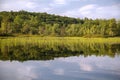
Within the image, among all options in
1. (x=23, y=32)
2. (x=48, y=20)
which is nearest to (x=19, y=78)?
(x=23, y=32)

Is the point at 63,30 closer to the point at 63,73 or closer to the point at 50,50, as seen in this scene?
the point at 50,50

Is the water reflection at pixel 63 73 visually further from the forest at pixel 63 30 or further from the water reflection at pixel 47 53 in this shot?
the forest at pixel 63 30

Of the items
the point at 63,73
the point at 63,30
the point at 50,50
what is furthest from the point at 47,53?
the point at 63,30

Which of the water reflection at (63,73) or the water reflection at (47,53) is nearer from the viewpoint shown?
the water reflection at (63,73)

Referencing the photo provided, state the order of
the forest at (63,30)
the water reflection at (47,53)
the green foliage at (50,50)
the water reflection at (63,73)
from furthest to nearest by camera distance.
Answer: the forest at (63,30) < the green foliage at (50,50) < the water reflection at (47,53) < the water reflection at (63,73)

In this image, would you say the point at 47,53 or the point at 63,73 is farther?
the point at 47,53

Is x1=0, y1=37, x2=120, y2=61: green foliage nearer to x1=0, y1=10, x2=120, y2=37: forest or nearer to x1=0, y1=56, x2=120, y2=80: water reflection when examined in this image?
x1=0, y1=56, x2=120, y2=80: water reflection

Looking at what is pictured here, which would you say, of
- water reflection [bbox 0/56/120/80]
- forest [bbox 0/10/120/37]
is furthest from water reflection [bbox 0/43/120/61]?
forest [bbox 0/10/120/37]

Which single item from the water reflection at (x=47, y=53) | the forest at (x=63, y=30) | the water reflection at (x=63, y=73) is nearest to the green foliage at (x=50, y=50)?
the water reflection at (x=47, y=53)

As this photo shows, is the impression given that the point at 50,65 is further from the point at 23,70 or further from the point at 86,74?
the point at 86,74

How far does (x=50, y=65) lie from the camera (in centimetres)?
1038

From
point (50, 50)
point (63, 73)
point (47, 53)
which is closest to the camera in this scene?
point (63, 73)

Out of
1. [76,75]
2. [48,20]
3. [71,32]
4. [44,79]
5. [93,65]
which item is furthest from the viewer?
[48,20]

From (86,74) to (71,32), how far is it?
48.2 meters
